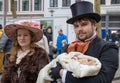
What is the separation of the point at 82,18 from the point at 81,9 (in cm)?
8

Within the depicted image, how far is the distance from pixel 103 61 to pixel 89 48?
16 centimetres

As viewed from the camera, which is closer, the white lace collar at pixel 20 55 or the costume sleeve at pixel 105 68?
the costume sleeve at pixel 105 68

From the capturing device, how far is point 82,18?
9.18 feet

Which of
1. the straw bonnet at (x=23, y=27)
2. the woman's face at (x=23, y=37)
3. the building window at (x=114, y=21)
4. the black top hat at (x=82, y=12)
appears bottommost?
the building window at (x=114, y=21)

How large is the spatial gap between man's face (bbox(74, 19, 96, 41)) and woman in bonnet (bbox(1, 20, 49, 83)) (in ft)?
3.35

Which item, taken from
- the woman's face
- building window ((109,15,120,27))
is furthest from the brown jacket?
→ building window ((109,15,120,27))

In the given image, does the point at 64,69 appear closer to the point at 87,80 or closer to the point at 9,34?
the point at 87,80

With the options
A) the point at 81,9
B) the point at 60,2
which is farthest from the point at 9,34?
the point at 60,2

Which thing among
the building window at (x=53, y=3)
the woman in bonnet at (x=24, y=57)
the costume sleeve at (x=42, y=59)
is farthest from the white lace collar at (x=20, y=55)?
the building window at (x=53, y=3)

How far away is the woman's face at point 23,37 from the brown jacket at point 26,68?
0.40ft

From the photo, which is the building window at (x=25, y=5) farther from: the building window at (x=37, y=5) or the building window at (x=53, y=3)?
the building window at (x=53, y=3)

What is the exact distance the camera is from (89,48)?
2740 mm

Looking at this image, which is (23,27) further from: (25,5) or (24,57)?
(25,5)

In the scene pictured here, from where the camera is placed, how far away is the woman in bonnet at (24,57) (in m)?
3.71
